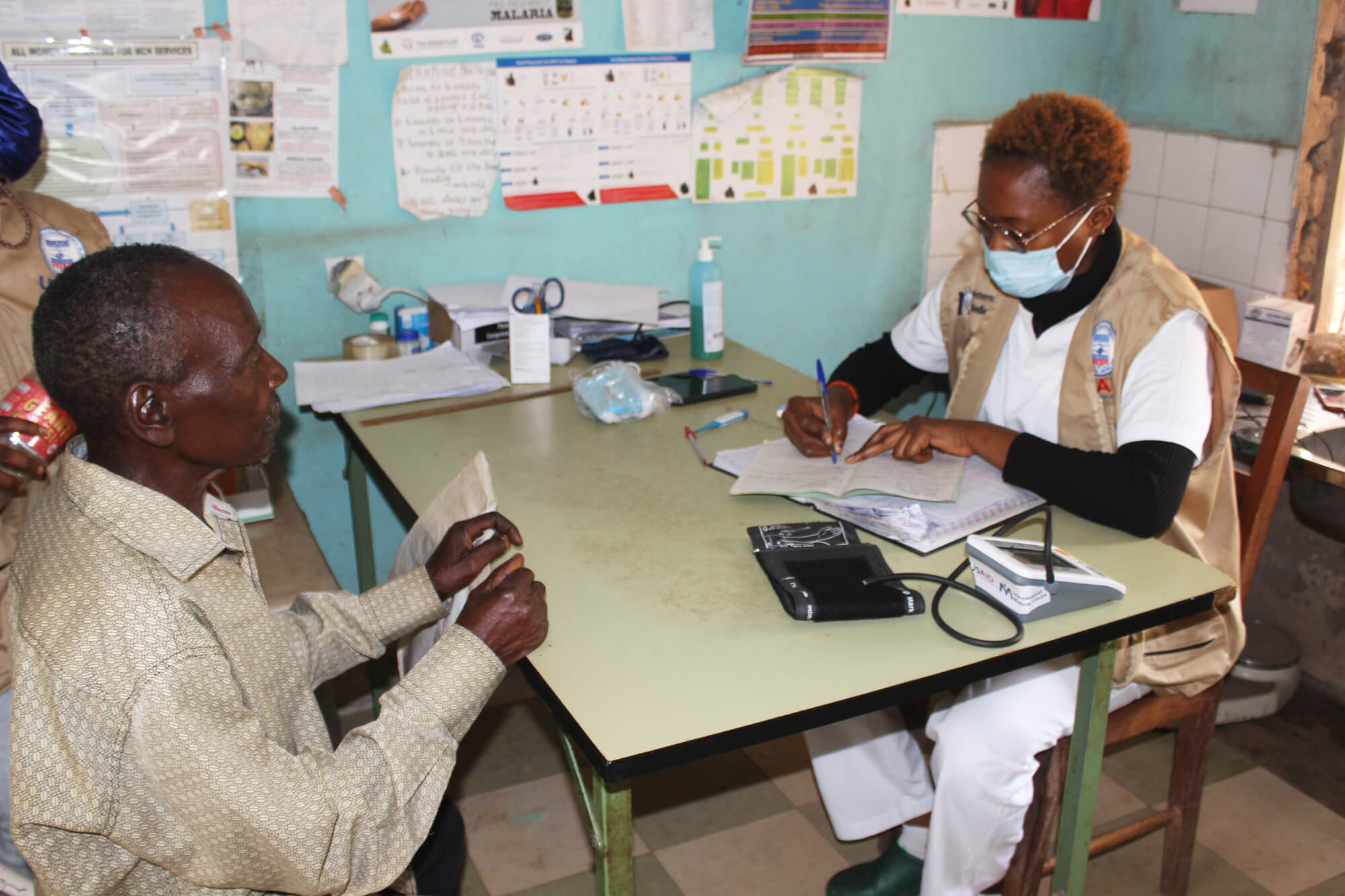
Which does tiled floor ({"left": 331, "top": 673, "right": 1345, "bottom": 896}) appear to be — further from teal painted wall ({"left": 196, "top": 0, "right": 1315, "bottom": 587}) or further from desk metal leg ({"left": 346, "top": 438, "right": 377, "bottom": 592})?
teal painted wall ({"left": 196, "top": 0, "right": 1315, "bottom": 587})

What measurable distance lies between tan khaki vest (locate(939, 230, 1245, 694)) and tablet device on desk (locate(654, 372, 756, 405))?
0.67m

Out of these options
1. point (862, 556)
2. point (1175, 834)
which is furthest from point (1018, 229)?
point (1175, 834)

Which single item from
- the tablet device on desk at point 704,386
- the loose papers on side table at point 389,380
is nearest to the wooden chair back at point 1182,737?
the tablet device on desk at point 704,386

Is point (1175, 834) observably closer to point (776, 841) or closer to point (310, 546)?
point (776, 841)

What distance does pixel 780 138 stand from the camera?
2.87 meters

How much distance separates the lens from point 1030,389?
6.32 ft

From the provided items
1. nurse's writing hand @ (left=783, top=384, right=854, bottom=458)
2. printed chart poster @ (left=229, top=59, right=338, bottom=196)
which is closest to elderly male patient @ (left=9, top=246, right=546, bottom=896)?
nurse's writing hand @ (left=783, top=384, right=854, bottom=458)

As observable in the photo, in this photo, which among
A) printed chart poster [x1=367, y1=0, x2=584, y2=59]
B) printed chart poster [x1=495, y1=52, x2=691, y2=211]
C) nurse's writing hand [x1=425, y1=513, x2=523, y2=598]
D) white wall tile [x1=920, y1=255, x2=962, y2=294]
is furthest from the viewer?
white wall tile [x1=920, y1=255, x2=962, y2=294]

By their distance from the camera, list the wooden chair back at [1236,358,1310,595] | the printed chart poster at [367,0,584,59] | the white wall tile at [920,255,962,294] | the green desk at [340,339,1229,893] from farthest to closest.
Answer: the white wall tile at [920,255,962,294] → the printed chart poster at [367,0,584,59] → the wooden chair back at [1236,358,1310,595] → the green desk at [340,339,1229,893]

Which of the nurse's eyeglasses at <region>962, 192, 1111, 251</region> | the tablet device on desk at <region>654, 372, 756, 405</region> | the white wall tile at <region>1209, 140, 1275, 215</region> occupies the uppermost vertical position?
the white wall tile at <region>1209, 140, 1275, 215</region>

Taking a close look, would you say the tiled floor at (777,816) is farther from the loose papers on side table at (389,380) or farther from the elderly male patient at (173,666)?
the elderly male patient at (173,666)

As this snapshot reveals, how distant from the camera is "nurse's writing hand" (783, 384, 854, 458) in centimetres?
183

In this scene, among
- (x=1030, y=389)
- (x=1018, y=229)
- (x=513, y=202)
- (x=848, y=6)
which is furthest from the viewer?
(x=848, y=6)

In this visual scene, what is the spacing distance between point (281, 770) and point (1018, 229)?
1413 mm
